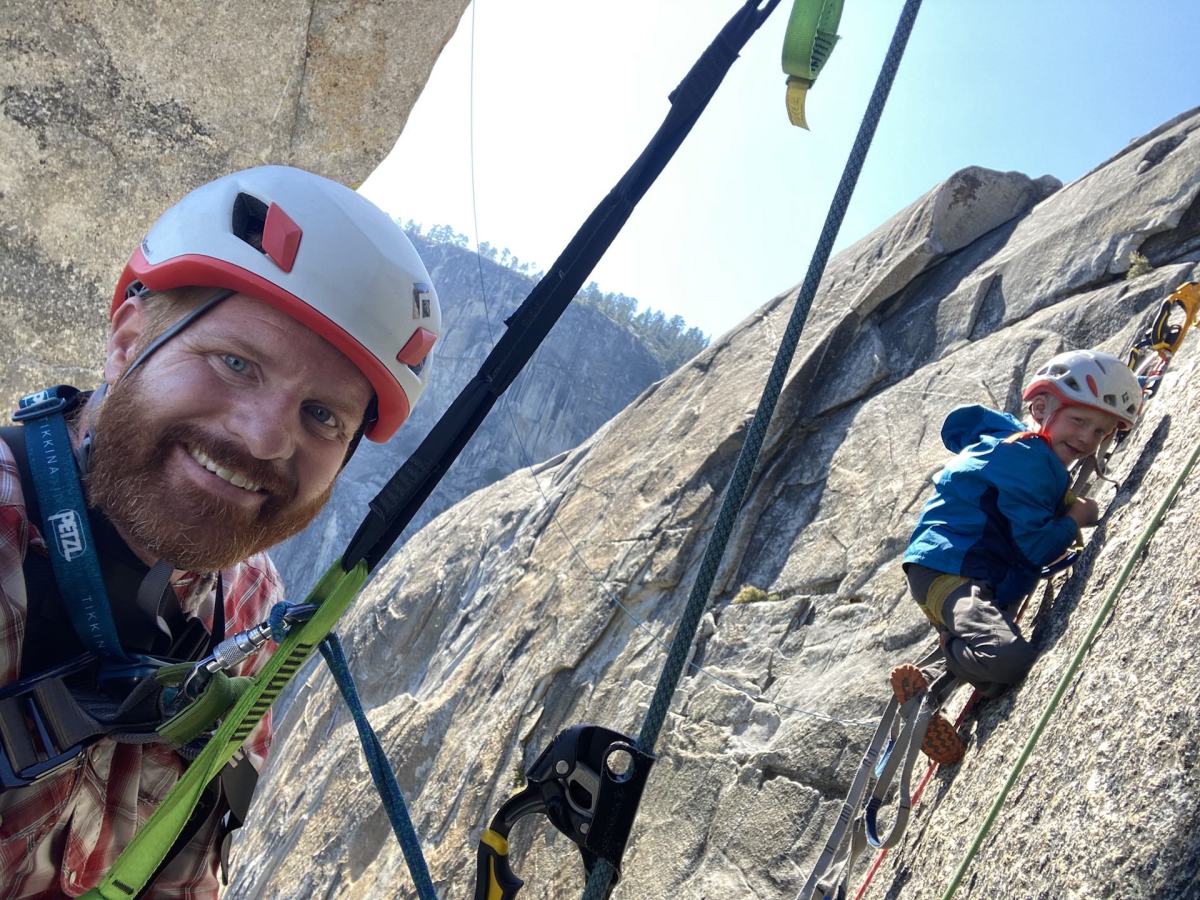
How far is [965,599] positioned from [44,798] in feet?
10.8

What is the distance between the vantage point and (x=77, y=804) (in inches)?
77.9

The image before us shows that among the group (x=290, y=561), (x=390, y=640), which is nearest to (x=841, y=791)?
(x=390, y=640)

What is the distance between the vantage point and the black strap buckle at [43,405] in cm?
205

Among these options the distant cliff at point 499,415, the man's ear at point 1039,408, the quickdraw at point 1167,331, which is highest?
the quickdraw at point 1167,331

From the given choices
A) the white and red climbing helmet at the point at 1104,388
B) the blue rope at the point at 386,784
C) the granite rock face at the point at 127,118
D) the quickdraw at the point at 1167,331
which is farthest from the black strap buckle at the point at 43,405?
the quickdraw at the point at 1167,331

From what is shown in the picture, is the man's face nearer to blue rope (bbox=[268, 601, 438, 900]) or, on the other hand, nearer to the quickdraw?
blue rope (bbox=[268, 601, 438, 900])

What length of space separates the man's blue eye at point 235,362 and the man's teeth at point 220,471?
22 centimetres

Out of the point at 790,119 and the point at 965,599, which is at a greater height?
the point at 790,119

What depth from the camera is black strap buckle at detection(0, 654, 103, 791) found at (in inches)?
67.9

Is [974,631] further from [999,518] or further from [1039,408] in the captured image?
[1039,408]

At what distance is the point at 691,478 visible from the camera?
10836 mm

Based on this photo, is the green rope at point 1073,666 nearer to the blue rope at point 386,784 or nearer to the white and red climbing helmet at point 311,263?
the blue rope at point 386,784

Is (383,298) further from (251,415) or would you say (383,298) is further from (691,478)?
(691,478)

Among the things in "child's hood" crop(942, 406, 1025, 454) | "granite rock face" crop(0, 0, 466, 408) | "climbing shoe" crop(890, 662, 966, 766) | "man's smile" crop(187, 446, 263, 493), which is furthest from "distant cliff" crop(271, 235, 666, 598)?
"man's smile" crop(187, 446, 263, 493)
